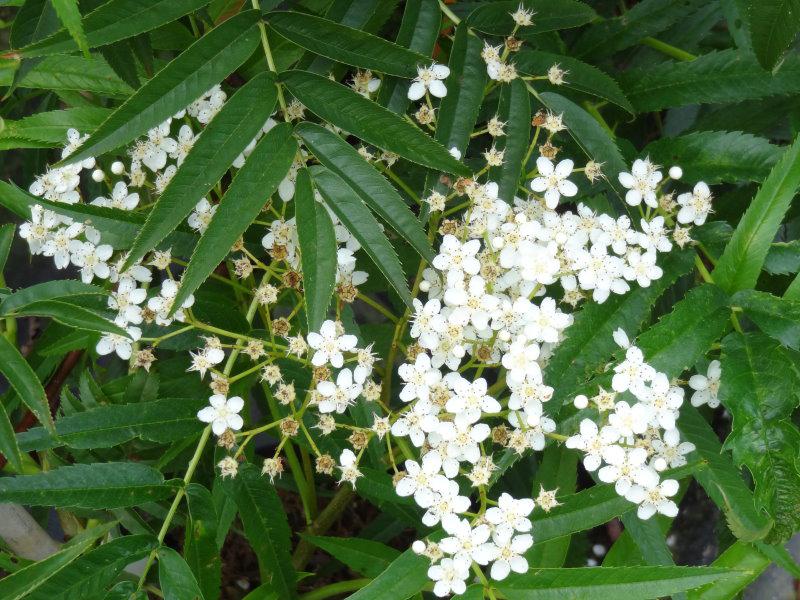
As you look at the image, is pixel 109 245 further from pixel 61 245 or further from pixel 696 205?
pixel 696 205

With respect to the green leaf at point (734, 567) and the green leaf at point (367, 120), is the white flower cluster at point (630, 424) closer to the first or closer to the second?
the green leaf at point (734, 567)

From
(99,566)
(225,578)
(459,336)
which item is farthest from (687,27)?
(225,578)

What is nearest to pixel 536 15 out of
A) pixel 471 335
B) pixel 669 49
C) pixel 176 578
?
pixel 669 49

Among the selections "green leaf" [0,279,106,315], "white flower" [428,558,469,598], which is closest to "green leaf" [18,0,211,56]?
"green leaf" [0,279,106,315]

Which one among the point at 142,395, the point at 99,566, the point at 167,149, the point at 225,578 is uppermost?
the point at 167,149

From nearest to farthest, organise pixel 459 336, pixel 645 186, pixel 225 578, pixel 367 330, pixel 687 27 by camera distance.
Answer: pixel 459 336 < pixel 645 186 < pixel 367 330 < pixel 687 27 < pixel 225 578

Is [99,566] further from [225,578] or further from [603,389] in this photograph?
[225,578]

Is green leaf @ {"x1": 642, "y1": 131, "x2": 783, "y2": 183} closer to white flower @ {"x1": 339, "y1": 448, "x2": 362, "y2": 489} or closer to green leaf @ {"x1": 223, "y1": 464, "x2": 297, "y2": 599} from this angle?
white flower @ {"x1": 339, "y1": 448, "x2": 362, "y2": 489}
